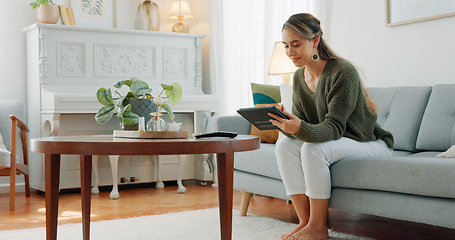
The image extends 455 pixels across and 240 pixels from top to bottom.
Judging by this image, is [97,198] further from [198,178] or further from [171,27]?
[171,27]

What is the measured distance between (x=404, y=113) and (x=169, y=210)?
1544 millimetres

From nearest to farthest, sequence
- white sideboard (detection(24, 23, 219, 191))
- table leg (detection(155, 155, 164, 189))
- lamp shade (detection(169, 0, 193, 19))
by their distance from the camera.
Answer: white sideboard (detection(24, 23, 219, 191)) < table leg (detection(155, 155, 164, 189)) < lamp shade (detection(169, 0, 193, 19))

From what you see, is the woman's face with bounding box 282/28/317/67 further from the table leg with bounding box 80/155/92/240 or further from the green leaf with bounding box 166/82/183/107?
the table leg with bounding box 80/155/92/240

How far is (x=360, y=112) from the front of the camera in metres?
2.51

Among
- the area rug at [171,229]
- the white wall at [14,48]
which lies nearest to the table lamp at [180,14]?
the white wall at [14,48]

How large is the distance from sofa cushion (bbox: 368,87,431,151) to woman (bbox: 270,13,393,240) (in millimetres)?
348

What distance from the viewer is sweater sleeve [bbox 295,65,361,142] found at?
2387 mm

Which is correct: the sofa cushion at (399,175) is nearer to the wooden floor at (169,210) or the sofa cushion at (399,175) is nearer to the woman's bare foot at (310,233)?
the woman's bare foot at (310,233)

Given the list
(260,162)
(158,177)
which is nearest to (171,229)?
(260,162)

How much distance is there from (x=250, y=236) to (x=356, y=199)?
57cm

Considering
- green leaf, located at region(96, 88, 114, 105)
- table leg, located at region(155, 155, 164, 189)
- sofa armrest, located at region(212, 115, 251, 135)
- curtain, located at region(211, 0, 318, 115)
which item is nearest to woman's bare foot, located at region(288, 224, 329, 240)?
green leaf, located at region(96, 88, 114, 105)

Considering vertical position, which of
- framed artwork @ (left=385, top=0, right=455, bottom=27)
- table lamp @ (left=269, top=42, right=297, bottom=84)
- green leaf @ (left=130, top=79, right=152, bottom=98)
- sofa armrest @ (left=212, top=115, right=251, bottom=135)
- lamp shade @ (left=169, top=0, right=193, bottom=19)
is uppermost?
lamp shade @ (left=169, top=0, right=193, bottom=19)

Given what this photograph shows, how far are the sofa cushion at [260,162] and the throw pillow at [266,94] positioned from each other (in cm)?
43

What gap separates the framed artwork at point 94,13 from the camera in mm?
4703
